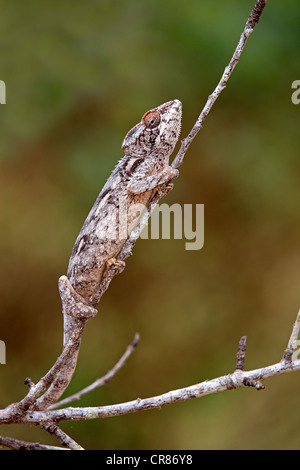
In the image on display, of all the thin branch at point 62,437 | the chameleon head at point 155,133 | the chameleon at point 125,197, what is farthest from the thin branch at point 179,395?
the chameleon head at point 155,133

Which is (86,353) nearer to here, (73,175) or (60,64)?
(73,175)

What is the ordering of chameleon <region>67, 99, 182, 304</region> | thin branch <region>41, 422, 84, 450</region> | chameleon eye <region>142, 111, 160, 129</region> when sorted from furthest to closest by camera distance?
1. chameleon eye <region>142, 111, 160, 129</region>
2. chameleon <region>67, 99, 182, 304</region>
3. thin branch <region>41, 422, 84, 450</region>

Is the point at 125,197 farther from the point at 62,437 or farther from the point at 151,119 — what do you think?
the point at 62,437

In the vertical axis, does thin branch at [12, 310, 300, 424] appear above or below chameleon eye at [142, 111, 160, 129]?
below

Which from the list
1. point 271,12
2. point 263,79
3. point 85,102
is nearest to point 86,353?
point 85,102

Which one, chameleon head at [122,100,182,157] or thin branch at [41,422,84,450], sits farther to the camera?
chameleon head at [122,100,182,157]

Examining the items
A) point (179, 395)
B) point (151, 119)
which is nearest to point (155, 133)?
point (151, 119)

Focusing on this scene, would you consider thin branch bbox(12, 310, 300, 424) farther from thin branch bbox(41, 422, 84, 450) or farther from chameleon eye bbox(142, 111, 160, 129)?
chameleon eye bbox(142, 111, 160, 129)

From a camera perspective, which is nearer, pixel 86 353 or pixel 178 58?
pixel 86 353

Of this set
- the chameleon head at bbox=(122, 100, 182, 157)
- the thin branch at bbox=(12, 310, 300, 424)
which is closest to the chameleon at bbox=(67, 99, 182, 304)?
the chameleon head at bbox=(122, 100, 182, 157)
